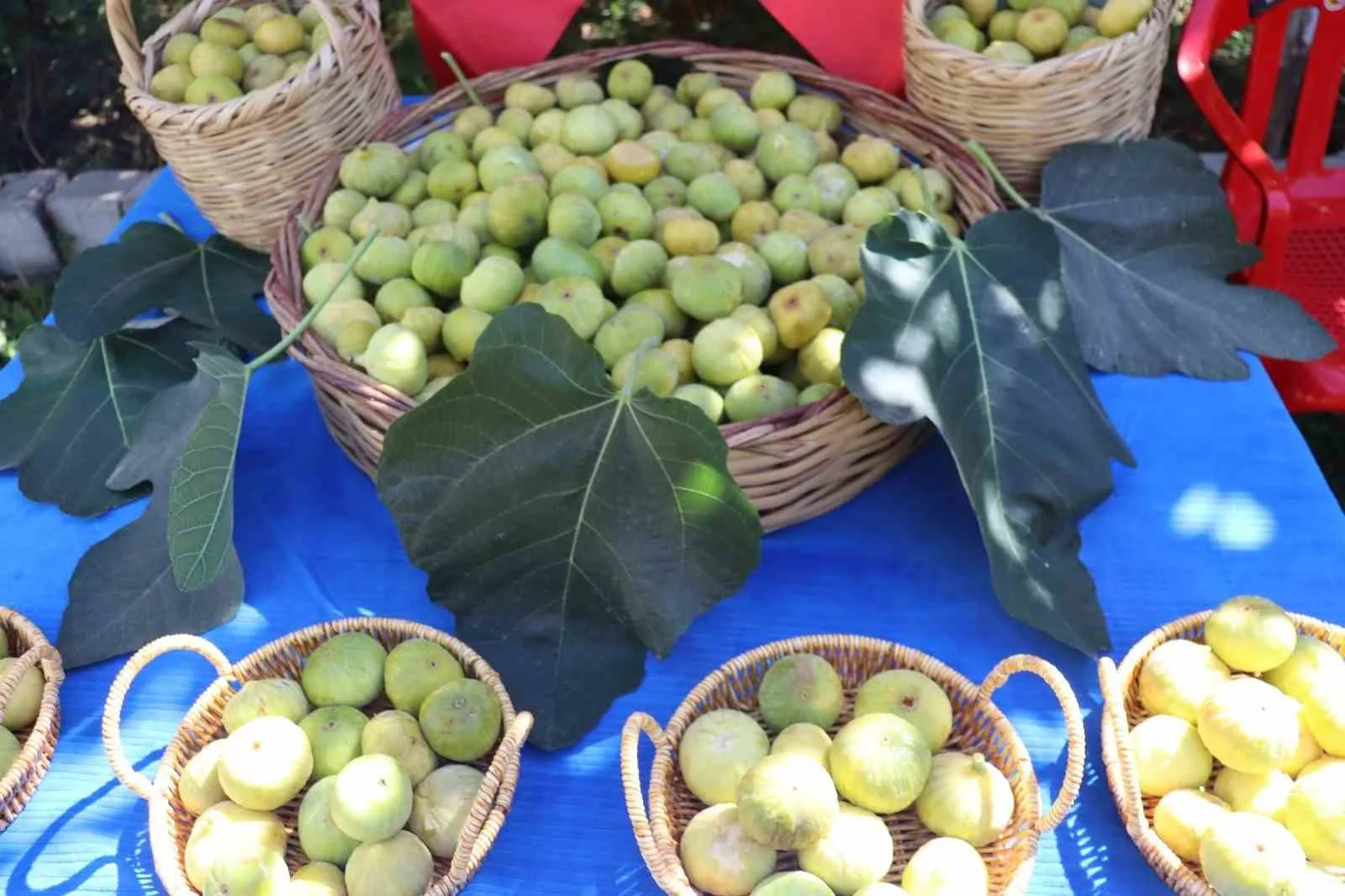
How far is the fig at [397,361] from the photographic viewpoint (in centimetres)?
164

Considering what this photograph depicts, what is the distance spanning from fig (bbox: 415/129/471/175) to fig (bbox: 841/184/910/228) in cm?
71

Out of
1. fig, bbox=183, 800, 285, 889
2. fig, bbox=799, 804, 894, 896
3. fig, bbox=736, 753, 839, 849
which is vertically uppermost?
fig, bbox=736, 753, 839, 849

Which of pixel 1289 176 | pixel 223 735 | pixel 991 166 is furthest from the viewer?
pixel 1289 176

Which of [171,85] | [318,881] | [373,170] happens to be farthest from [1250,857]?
[171,85]

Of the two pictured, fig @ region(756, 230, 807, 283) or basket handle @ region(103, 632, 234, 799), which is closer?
basket handle @ region(103, 632, 234, 799)

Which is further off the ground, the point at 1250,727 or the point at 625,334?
the point at 625,334

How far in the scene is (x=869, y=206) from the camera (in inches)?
75.0

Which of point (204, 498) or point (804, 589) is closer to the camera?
point (204, 498)

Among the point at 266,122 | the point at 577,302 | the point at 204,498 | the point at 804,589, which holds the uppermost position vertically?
the point at 266,122

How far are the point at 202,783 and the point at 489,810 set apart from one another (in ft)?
1.10

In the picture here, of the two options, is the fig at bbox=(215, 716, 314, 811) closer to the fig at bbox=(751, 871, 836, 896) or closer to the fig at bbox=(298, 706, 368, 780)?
the fig at bbox=(298, 706, 368, 780)

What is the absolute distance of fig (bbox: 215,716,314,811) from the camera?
1.26 metres

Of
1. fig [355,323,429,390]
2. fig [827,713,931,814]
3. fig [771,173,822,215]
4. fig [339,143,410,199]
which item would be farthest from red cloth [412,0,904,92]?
fig [827,713,931,814]

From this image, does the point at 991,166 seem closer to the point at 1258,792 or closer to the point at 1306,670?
the point at 1306,670
